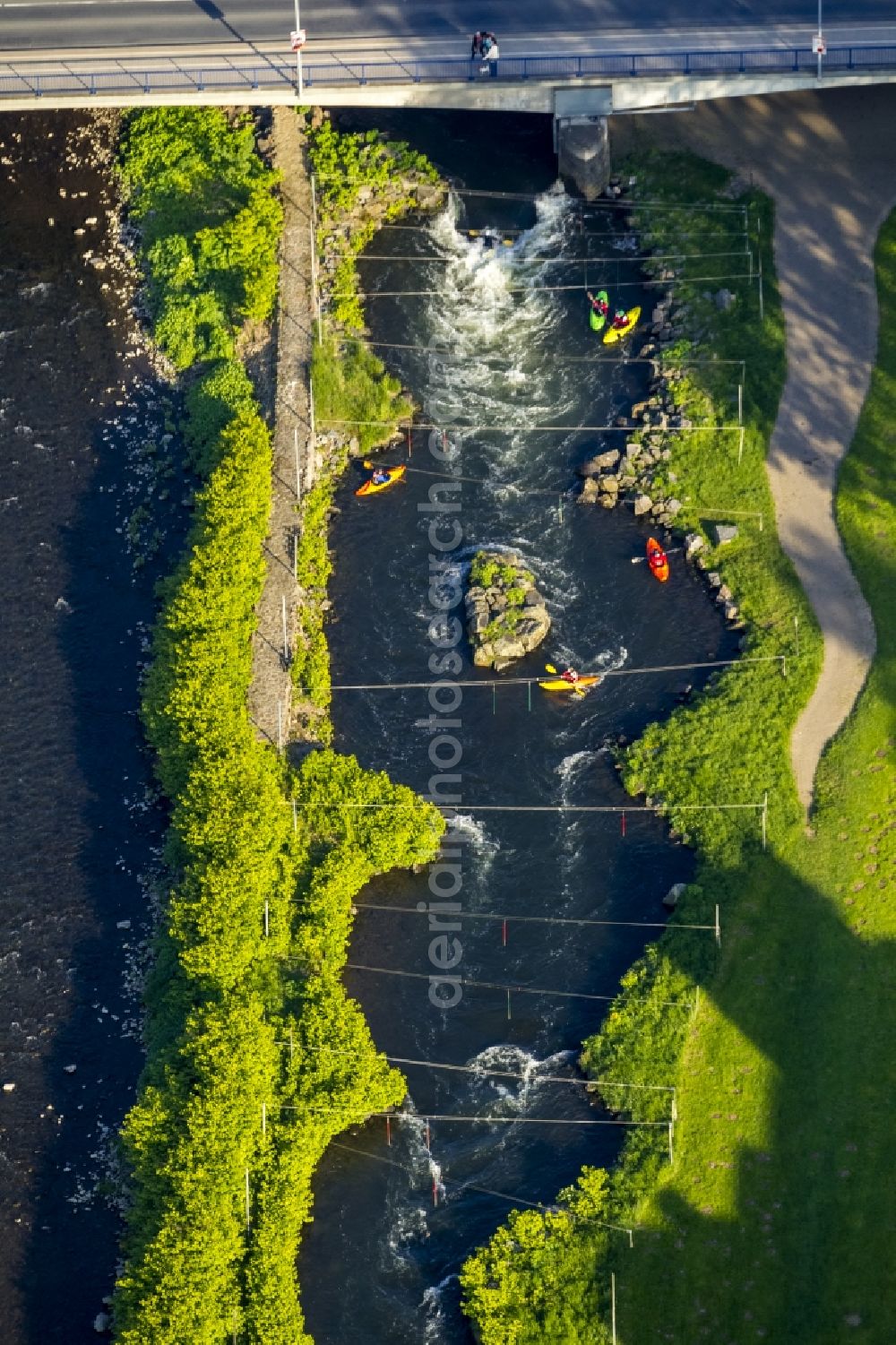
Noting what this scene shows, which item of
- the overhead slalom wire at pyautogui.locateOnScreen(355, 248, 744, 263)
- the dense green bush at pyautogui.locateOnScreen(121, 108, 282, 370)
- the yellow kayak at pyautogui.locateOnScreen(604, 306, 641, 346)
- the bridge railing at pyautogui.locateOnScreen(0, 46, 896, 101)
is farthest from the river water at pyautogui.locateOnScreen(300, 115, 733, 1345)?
the bridge railing at pyautogui.locateOnScreen(0, 46, 896, 101)

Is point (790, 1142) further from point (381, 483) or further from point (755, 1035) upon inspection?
point (381, 483)

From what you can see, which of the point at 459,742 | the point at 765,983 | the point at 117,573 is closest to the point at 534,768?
the point at 459,742

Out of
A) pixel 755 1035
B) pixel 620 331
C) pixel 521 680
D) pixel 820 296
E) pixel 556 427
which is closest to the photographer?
pixel 755 1035

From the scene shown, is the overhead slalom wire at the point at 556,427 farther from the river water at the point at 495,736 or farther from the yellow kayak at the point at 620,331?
the yellow kayak at the point at 620,331

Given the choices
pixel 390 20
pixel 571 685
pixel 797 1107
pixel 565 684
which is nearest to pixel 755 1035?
pixel 797 1107

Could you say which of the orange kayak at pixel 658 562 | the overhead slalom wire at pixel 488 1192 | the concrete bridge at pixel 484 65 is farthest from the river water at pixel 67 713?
the orange kayak at pixel 658 562

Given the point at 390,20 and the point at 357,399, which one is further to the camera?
the point at 390,20

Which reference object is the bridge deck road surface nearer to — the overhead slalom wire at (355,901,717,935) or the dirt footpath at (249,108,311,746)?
the dirt footpath at (249,108,311,746)
